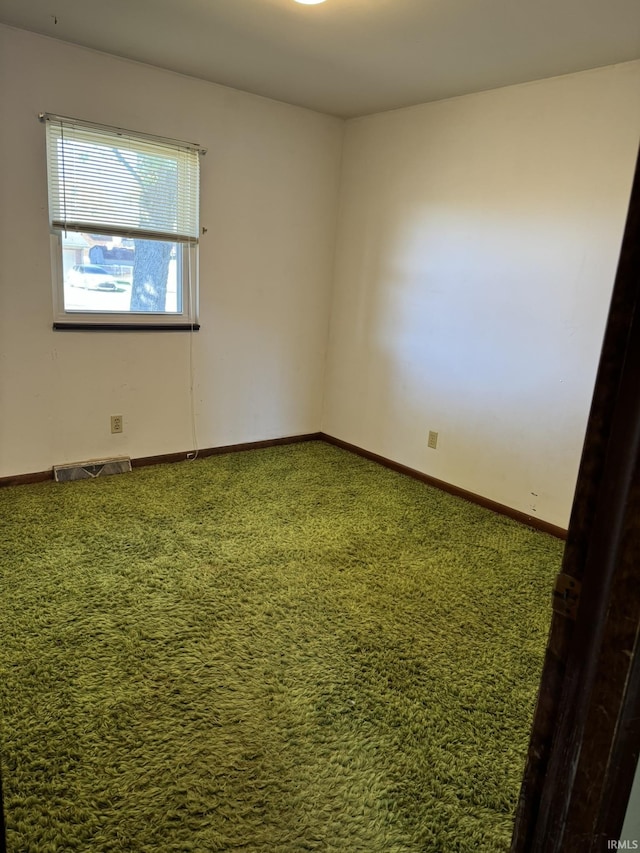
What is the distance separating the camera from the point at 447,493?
3.55 metres

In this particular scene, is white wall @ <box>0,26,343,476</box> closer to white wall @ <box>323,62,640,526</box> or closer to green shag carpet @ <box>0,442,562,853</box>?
white wall @ <box>323,62,640,526</box>

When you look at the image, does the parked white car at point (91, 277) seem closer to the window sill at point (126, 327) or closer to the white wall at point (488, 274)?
the window sill at point (126, 327)

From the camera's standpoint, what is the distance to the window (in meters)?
3.00

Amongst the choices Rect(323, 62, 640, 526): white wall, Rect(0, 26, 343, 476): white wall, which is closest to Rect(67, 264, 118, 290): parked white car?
Rect(0, 26, 343, 476): white wall

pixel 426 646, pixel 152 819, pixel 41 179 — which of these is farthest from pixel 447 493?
pixel 41 179

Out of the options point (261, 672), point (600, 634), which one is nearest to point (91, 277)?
point (261, 672)

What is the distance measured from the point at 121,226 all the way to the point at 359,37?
160 centimetres

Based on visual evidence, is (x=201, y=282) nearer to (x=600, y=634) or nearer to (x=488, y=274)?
(x=488, y=274)

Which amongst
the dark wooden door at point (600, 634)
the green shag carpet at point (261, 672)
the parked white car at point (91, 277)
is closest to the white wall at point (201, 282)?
the parked white car at point (91, 277)

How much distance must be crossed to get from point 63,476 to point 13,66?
2.13 meters

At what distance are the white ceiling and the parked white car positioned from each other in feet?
3.66

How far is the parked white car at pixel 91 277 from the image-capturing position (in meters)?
3.18

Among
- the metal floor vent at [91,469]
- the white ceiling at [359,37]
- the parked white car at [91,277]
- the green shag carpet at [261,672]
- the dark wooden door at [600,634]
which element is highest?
the white ceiling at [359,37]

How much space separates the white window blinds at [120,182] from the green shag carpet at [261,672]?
154cm
